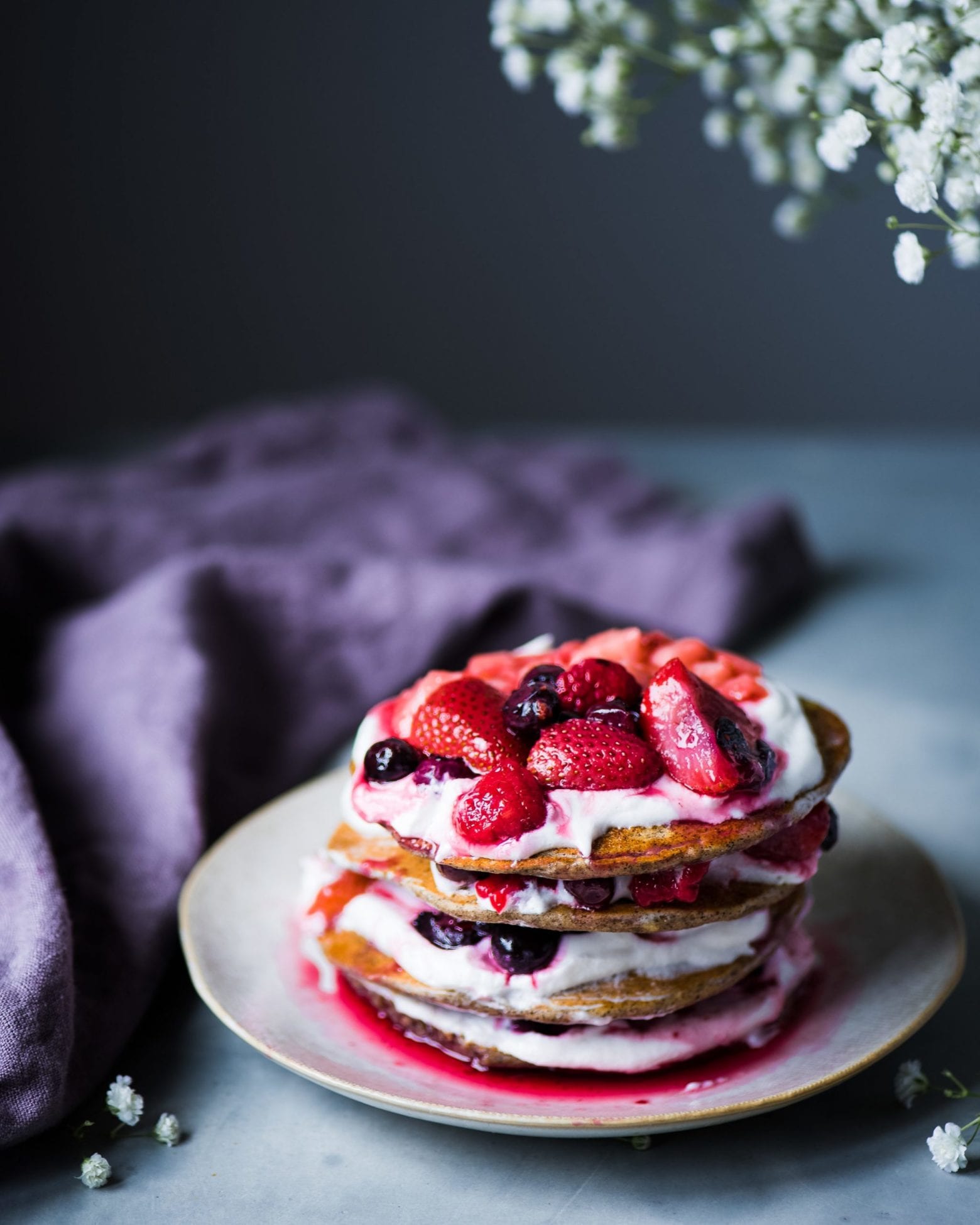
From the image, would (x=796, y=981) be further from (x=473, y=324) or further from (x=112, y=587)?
(x=473, y=324)

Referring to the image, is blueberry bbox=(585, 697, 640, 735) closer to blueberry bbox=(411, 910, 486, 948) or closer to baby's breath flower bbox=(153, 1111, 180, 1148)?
blueberry bbox=(411, 910, 486, 948)

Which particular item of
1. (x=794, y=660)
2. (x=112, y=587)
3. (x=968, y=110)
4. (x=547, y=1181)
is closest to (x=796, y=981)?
(x=547, y=1181)

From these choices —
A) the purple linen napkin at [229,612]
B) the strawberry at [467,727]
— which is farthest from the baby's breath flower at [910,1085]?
the purple linen napkin at [229,612]

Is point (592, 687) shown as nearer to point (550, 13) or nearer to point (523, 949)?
point (523, 949)

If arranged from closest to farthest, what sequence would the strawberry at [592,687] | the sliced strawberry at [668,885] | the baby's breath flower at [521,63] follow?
the sliced strawberry at [668,885]
the strawberry at [592,687]
the baby's breath flower at [521,63]

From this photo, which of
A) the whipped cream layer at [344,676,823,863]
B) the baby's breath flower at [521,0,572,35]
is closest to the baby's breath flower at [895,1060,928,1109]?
the whipped cream layer at [344,676,823,863]

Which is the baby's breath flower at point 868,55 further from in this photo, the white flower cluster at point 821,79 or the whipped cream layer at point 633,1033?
the whipped cream layer at point 633,1033

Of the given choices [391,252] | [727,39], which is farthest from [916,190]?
[391,252]
